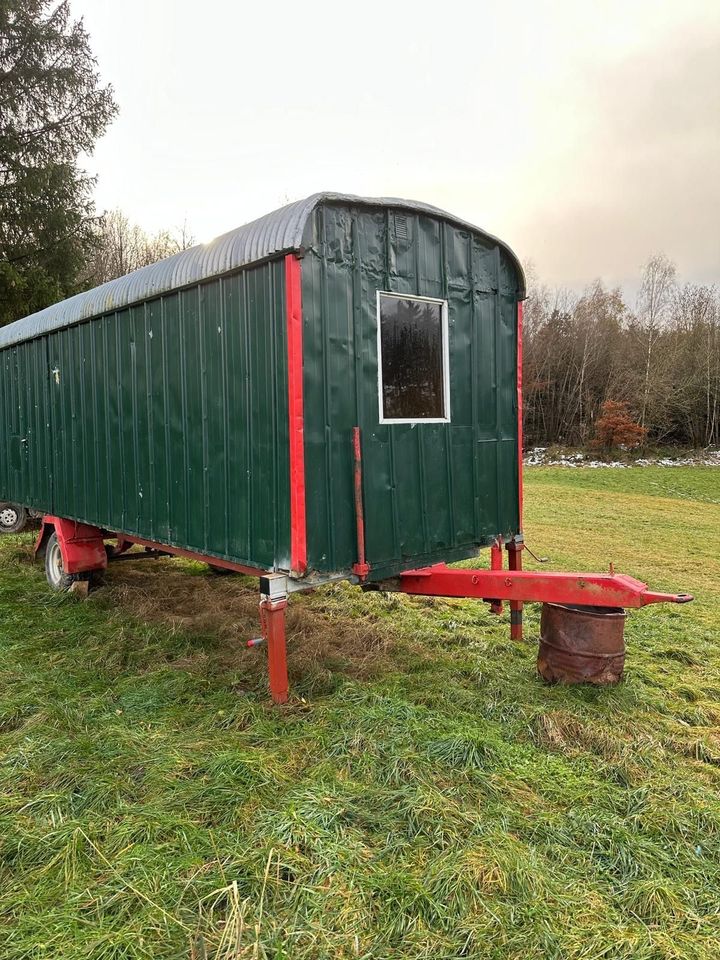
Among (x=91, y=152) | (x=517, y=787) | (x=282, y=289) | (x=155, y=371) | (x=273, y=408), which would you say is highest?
(x=91, y=152)

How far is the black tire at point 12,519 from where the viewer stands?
1016 cm

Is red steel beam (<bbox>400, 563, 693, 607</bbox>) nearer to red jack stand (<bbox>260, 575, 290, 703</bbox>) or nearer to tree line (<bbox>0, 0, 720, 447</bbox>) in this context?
red jack stand (<bbox>260, 575, 290, 703</bbox>)

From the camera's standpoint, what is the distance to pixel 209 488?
4715 millimetres

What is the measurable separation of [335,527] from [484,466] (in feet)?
5.49

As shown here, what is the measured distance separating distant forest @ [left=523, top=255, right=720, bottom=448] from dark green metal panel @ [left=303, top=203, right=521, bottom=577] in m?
28.7

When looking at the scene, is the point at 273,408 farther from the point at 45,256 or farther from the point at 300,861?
the point at 45,256

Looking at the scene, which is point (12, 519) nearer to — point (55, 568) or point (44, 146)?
point (55, 568)

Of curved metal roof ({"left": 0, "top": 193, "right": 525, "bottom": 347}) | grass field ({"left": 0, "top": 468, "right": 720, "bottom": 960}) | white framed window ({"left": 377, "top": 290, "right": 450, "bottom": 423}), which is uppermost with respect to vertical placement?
curved metal roof ({"left": 0, "top": 193, "right": 525, "bottom": 347})

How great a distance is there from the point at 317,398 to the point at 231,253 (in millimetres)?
1248

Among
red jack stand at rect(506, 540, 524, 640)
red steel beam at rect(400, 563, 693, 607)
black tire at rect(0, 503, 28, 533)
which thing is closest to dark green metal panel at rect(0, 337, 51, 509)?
black tire at rect(0, 503, 28, 533)

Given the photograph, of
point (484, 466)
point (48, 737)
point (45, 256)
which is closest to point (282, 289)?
point (484, 466)

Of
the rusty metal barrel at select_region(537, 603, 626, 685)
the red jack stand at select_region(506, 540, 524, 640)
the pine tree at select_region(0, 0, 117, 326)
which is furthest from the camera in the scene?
the pine tree at select_region(0, 0, 117, 326)

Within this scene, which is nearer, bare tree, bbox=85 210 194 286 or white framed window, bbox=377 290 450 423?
white framed window, bbox=377 290 450 423

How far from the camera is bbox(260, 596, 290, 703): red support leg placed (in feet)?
13.1
